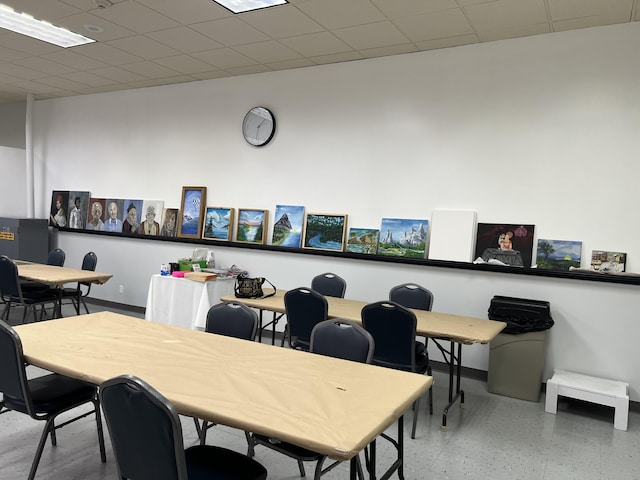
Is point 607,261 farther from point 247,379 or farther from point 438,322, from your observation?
point 247,379

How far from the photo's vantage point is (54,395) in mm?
2543

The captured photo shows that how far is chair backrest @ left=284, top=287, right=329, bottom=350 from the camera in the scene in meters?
3.70

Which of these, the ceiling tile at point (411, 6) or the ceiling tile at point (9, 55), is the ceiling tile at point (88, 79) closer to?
the ceiling tile at point (9, 55)

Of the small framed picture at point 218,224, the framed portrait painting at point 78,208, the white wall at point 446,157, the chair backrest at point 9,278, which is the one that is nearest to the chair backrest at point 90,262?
the white wall at point 446,157

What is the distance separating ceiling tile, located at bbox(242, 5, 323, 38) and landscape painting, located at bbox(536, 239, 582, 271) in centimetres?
291

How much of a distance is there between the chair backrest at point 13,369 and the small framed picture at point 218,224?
12.6 feet

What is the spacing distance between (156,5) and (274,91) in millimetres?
1982

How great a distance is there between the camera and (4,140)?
8.62 m

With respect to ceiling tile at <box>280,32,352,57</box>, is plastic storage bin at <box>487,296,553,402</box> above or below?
below

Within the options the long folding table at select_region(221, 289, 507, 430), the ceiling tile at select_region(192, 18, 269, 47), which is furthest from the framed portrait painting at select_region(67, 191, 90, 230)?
the long folding table at select_region(221, 289, 507, 430)

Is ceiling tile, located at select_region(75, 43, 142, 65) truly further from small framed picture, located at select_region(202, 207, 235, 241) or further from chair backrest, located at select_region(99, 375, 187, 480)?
chair backrest, located at select_region(99, 375, 187, 480)

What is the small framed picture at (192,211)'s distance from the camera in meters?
6.40

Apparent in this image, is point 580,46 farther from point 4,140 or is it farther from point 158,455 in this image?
→ point 4,140

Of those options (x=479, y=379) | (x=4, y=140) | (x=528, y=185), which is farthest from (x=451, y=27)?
(x=4, y=140)
